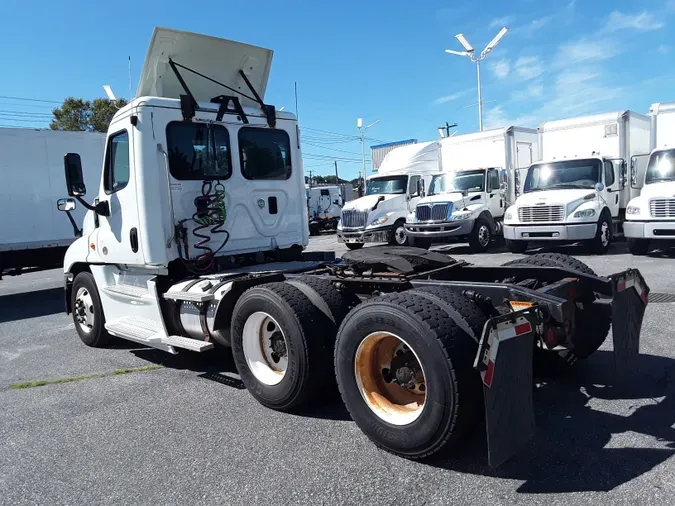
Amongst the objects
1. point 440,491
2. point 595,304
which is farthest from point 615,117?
point 440,491

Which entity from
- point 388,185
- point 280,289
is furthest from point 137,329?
point 388,185

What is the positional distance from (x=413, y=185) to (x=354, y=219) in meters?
2.38

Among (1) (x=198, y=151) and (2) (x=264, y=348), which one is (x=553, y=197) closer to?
(1) (x=198, y=151)

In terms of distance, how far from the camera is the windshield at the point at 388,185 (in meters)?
18.2

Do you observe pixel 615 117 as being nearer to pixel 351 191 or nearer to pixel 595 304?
pixel 595 304

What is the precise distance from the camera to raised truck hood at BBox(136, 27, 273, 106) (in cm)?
575

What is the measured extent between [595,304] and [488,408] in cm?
184

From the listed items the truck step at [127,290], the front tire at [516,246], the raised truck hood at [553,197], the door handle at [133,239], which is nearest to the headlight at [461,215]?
the front tire at [516,246]

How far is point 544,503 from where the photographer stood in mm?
2904

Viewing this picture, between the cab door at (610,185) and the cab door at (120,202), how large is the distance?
1186cm

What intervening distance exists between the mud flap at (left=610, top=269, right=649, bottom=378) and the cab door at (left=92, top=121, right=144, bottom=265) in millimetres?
4316

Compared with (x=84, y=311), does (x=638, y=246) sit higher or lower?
lower

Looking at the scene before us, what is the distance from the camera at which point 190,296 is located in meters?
5.18

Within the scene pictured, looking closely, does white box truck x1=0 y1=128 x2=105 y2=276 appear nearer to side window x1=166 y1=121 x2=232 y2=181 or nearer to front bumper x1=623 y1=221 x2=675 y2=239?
side window x1=166 y1=121 x2=232 y2=181
